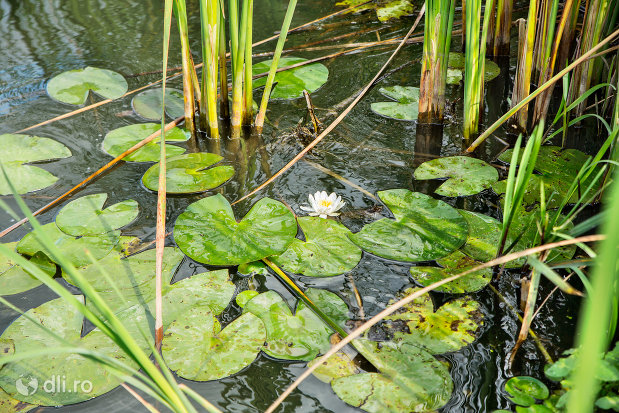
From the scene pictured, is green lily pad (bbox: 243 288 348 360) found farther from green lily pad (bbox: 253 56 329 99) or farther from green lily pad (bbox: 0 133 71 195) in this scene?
green lily pad (bbox: 253 56 329 99)

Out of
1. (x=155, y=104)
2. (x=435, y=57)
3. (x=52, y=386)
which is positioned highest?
(x=435, y=57)

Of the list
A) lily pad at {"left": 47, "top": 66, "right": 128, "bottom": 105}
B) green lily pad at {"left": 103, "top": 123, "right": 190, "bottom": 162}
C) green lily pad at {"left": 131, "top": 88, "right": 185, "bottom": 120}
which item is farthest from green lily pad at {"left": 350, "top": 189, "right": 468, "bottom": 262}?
lily pad at {"left": 47, "top": 66, "right": 128, "bottom": 105}

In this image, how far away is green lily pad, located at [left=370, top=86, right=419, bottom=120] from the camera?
2.06 metres

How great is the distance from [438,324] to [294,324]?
37cm

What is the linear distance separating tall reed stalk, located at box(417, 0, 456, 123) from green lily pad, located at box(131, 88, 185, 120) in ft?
3.66

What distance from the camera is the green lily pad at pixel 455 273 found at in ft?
4.07

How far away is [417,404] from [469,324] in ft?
0.93

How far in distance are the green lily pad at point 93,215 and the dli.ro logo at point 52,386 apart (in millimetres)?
542

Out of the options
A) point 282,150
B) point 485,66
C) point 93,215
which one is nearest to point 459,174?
point 282,150

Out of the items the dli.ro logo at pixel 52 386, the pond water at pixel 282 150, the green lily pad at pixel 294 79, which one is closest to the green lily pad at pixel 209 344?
the pond water at pixel 282 150

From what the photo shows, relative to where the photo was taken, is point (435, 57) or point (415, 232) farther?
point (435, 57)

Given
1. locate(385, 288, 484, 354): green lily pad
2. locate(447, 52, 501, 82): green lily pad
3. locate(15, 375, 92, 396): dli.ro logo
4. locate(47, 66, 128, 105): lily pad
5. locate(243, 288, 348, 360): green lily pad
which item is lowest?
locate(15, 375, 92, 396): dli.ro logo

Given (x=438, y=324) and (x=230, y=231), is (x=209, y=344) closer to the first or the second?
(x=230, y=231)

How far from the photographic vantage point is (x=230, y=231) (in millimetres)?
1426
